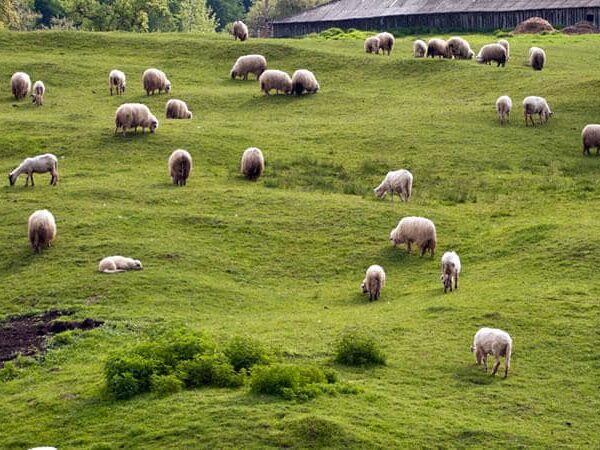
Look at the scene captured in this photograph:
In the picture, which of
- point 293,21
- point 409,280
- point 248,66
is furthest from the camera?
point 293,21

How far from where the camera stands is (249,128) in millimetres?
48906

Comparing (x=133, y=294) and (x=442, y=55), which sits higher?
(x=442, y=55)

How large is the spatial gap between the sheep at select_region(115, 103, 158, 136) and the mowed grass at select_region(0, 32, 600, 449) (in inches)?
18.6

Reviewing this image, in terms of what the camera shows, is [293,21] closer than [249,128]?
No

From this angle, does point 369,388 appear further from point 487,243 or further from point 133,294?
point 487,243

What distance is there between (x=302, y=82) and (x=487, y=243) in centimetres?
2080

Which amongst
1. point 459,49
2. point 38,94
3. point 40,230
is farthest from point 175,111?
point 40,230

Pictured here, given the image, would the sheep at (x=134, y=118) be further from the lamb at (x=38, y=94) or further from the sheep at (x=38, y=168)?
the lamb at (x=38, y=94)

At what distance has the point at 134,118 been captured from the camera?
46.2m

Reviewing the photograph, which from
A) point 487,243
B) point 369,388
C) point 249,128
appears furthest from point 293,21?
point 369,388

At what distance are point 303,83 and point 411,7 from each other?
3867 cm

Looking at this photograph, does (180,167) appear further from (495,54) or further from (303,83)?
(495,54)

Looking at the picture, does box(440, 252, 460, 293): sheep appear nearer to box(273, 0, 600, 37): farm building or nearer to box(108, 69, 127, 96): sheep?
box(108, 69, 127, 96): sheep

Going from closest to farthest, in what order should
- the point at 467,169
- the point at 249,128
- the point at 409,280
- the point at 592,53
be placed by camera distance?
the point at 409,280 < the point at 467,169 < the point at 249,128 < the point at 592,53
